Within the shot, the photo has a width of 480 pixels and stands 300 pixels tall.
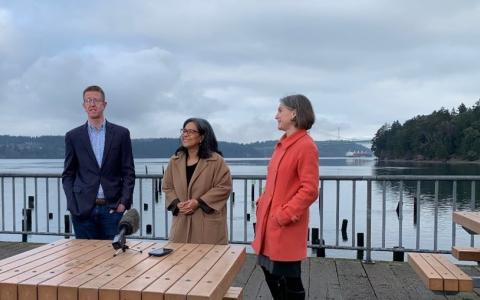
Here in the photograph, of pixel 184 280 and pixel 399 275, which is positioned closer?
pixel 184 280

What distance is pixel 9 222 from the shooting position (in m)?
21.4

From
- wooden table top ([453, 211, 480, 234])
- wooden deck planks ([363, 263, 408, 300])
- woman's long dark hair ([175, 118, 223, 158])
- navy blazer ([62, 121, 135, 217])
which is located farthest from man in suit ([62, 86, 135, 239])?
wooden table top ([453, 211, 480, 234])

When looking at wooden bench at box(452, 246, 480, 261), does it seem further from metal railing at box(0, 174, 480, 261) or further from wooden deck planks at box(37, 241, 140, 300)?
wooden deck planks at box(37, 241, 140, 300)

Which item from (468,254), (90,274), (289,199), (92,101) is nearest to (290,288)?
(289,199)

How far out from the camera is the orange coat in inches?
135

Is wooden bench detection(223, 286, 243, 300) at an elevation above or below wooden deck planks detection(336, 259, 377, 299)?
above

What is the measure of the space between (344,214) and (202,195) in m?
22.4

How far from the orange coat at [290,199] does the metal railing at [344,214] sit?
101 inches

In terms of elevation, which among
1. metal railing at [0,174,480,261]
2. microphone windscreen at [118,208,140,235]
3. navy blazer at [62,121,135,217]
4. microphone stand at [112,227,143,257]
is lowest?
metal railing at [0,174,480,261]

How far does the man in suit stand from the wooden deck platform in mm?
1506

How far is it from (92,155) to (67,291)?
2003 mm

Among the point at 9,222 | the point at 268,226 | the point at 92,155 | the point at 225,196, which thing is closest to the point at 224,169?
the point at 225,196

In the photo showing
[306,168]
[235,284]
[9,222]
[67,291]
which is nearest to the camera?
[67,291]

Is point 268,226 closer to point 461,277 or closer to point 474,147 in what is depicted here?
point 461,277
